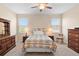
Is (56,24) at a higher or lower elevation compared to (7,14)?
lower

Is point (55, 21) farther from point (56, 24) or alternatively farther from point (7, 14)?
point (7, 14)

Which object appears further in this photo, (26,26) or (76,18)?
(26,26)

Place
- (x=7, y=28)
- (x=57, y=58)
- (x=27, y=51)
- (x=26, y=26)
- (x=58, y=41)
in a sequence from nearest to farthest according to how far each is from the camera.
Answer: (x=57, y=58) < (x=27, y=51) < (x=7, y=28) < (x=58, y=41) < (x=26, y=26)

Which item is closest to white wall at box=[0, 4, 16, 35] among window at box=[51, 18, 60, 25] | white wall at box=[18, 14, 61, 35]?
white wall at box=[18, 14, 61, 35]

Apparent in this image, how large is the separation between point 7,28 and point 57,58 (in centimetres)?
477

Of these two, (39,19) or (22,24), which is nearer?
(39,19)

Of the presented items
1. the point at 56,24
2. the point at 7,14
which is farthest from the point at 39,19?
the point at 7,14

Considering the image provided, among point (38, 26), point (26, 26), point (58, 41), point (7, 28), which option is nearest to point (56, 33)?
point (58, 41)

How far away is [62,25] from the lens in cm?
745

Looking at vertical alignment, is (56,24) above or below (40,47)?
above

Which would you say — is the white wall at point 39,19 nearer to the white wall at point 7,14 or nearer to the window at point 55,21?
the window at point 55,21

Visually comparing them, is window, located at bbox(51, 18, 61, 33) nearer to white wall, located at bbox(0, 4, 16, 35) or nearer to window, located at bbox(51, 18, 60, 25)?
window, located at bbox(51, 18, 60, 25)

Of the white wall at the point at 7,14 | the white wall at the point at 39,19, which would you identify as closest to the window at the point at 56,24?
the white wall at the point at 39,19

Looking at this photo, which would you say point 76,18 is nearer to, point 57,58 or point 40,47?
point 40,47
